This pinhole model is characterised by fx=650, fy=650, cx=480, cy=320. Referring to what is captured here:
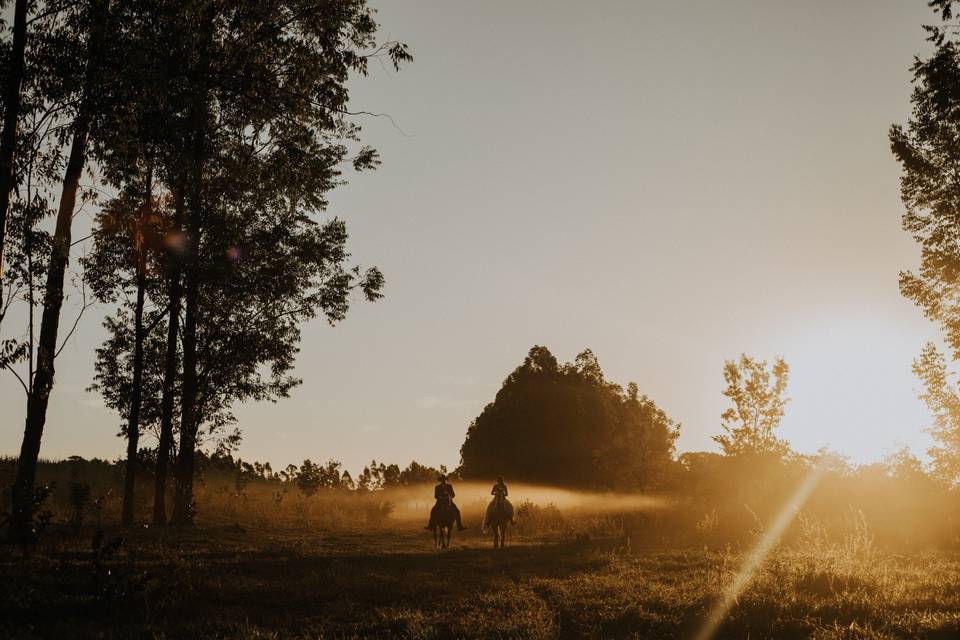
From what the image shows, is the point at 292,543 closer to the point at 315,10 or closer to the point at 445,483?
the point at 445,483

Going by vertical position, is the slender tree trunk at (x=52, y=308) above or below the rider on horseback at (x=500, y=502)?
above

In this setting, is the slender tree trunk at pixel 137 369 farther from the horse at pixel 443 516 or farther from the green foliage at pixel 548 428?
the green foliage at pixel 548 428

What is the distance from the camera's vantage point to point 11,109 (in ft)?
42.5

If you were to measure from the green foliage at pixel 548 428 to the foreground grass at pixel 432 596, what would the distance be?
178 feet

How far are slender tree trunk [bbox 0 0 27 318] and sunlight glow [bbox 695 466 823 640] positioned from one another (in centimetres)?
1397

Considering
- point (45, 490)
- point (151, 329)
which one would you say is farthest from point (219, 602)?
point (151, 329)

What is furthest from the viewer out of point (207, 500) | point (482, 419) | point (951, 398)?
point (482, 419)

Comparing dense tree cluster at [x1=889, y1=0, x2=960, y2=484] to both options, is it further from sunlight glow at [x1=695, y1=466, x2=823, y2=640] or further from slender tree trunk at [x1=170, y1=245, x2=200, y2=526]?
slender tree trunk at [x1=170, y1=245, x2=200, y2=526]

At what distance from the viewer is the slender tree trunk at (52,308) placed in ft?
47.9

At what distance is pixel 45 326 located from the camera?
16031 mm

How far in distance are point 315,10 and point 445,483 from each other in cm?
1621

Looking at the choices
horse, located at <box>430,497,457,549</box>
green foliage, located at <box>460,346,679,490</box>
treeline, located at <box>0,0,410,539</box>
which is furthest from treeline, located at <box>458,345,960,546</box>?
treeline, located at <box>0,0,410,539</box>

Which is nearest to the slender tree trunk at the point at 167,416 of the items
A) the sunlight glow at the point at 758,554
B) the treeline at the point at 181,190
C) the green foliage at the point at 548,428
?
the treeline at the point at 181,190

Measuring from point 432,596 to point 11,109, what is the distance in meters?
12.6
